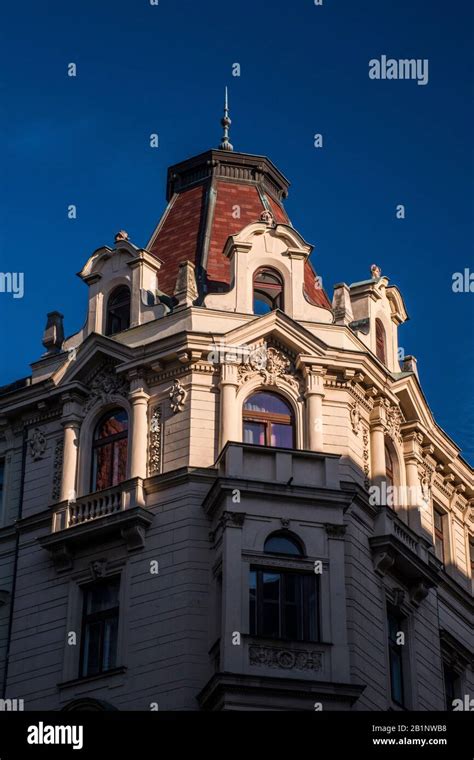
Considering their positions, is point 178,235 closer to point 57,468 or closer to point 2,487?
point 57,468

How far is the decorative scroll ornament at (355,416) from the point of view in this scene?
1805 inches

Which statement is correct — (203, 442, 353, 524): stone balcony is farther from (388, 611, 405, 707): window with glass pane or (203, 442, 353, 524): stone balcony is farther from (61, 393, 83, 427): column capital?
(61, 393, 83, 427): column capital

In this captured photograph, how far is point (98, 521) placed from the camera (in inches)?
1725

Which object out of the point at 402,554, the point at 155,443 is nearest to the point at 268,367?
the point at 155,443

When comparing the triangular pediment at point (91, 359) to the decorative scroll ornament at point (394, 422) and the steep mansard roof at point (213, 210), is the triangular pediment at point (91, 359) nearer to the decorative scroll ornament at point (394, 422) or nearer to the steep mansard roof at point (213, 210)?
the steep mansard roof at point (213, 210)

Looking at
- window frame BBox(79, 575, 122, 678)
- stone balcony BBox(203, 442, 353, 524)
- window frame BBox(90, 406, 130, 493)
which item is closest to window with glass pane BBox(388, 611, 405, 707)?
stone balcony BBox(203, 442, 353, 524)

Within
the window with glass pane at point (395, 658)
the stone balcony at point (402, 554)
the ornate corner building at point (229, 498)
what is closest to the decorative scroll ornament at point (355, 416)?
the ornate corner building at point (229, 498)

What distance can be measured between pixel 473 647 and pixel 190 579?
11.3m

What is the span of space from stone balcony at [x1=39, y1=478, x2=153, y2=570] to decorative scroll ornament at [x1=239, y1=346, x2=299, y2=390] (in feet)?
14.2

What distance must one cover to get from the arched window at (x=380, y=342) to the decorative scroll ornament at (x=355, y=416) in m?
3.08

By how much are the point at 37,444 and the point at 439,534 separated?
40.9 feet

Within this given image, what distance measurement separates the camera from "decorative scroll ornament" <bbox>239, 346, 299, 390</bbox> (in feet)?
149

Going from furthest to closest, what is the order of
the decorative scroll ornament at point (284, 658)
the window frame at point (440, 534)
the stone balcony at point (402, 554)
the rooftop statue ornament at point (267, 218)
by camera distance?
the window frame at point (440, 534), the rooftop statue ornament at point (267, 218), the stone balcony at point (402, 554), the decorative scroll ornament at point (284, 658)

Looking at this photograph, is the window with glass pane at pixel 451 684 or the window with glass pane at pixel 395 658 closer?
the window with glass pane at pixel 395 658
